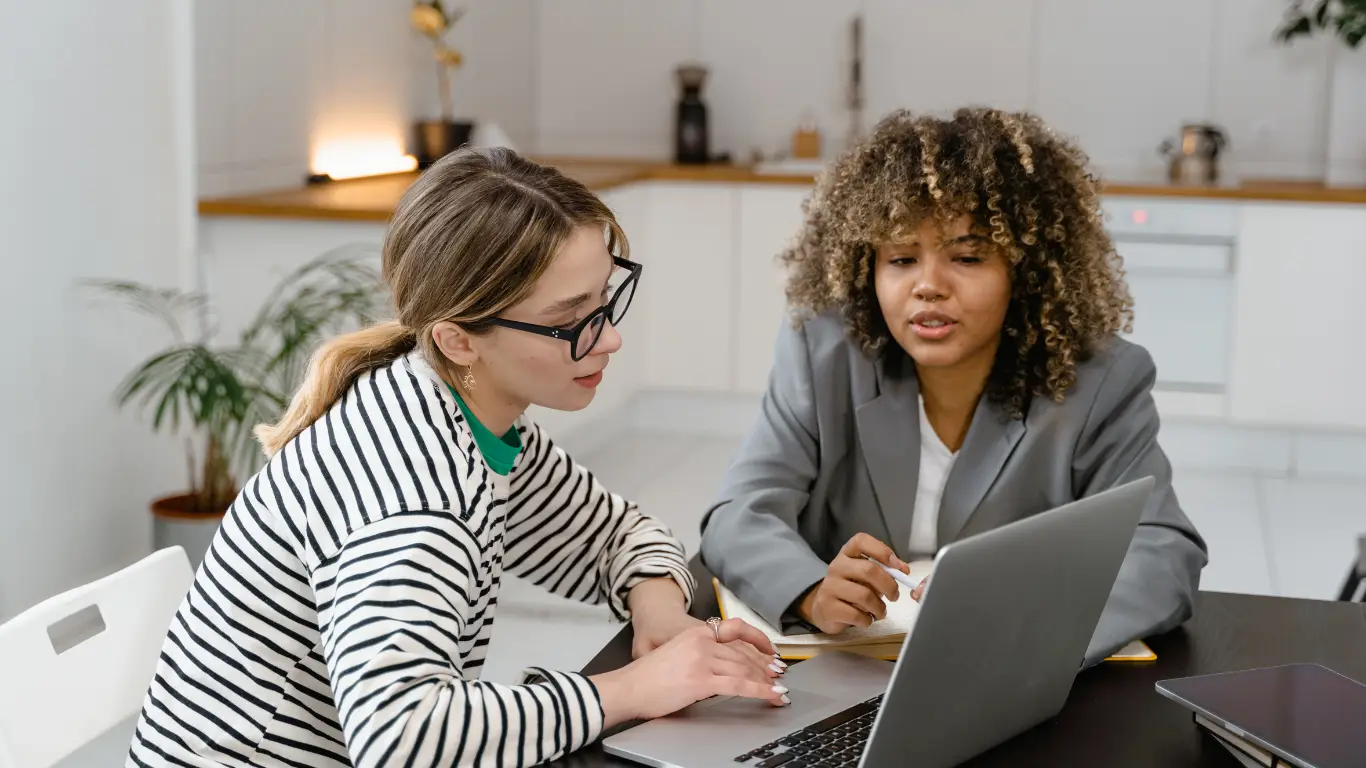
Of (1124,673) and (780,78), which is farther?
(780,78)

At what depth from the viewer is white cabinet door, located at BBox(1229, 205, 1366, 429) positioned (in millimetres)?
4531

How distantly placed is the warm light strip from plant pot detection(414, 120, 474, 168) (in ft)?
0.24

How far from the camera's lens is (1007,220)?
1639 millimetres

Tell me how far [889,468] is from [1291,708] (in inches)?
25.2

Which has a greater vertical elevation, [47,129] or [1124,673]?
[47,129]

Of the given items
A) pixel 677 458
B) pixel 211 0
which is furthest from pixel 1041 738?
pixel 677 458

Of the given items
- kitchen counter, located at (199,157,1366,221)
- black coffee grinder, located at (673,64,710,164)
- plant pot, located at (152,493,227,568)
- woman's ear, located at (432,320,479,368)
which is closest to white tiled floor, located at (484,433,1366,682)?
plant pot, located at (152,493,227,568)

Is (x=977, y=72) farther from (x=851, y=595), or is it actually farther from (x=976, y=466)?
(x=851, y=595)

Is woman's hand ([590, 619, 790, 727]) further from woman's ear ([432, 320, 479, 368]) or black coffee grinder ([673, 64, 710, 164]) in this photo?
black coffee grinder ([673, 64, 710, 164])

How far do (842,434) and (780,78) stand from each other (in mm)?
3975

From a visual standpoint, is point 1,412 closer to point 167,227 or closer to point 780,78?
point 167,227

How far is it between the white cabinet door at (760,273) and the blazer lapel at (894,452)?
307cm

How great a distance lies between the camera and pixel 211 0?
355 centimetres

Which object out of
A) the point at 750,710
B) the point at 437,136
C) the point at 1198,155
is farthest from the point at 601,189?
the point at 750,710
